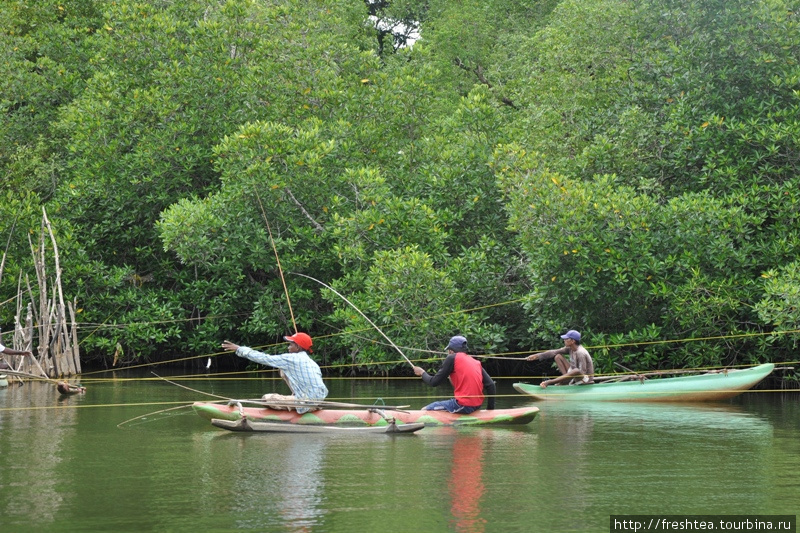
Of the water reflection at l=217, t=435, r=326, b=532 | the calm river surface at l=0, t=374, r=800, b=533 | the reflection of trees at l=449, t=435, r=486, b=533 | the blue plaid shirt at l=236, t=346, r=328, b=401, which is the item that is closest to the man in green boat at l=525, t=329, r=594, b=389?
the calm river surface at l=0, t=374, r=800, b=533

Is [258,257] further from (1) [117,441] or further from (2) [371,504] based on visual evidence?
(2) [371,504]

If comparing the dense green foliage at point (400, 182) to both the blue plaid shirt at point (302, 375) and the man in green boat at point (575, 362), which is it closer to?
the man in green boat at point (575, 362)

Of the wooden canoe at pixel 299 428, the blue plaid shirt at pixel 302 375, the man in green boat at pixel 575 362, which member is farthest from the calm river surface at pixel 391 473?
the man in green boat at pixel 575 362

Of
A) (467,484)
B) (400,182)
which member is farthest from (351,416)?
(400,182)

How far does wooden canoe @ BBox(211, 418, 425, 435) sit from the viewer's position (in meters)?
14.6

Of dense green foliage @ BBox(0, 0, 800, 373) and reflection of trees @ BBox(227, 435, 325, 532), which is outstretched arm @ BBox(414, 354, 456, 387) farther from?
dense green foliage @ BBox(0, 0, 800, 373)

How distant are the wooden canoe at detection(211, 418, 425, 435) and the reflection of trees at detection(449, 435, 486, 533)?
79cm

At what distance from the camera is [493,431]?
15219 mm

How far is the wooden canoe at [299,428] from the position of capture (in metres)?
14.6

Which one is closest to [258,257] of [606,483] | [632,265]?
[632,265]

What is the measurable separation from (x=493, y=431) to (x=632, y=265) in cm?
705

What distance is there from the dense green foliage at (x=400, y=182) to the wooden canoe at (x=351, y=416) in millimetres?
6556

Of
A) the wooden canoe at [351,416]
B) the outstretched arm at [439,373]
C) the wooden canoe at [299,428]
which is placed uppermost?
the outstretched arm at [439,373]

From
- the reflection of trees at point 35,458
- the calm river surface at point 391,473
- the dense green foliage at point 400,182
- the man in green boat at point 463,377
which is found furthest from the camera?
the dense green foliage at point 400,182
